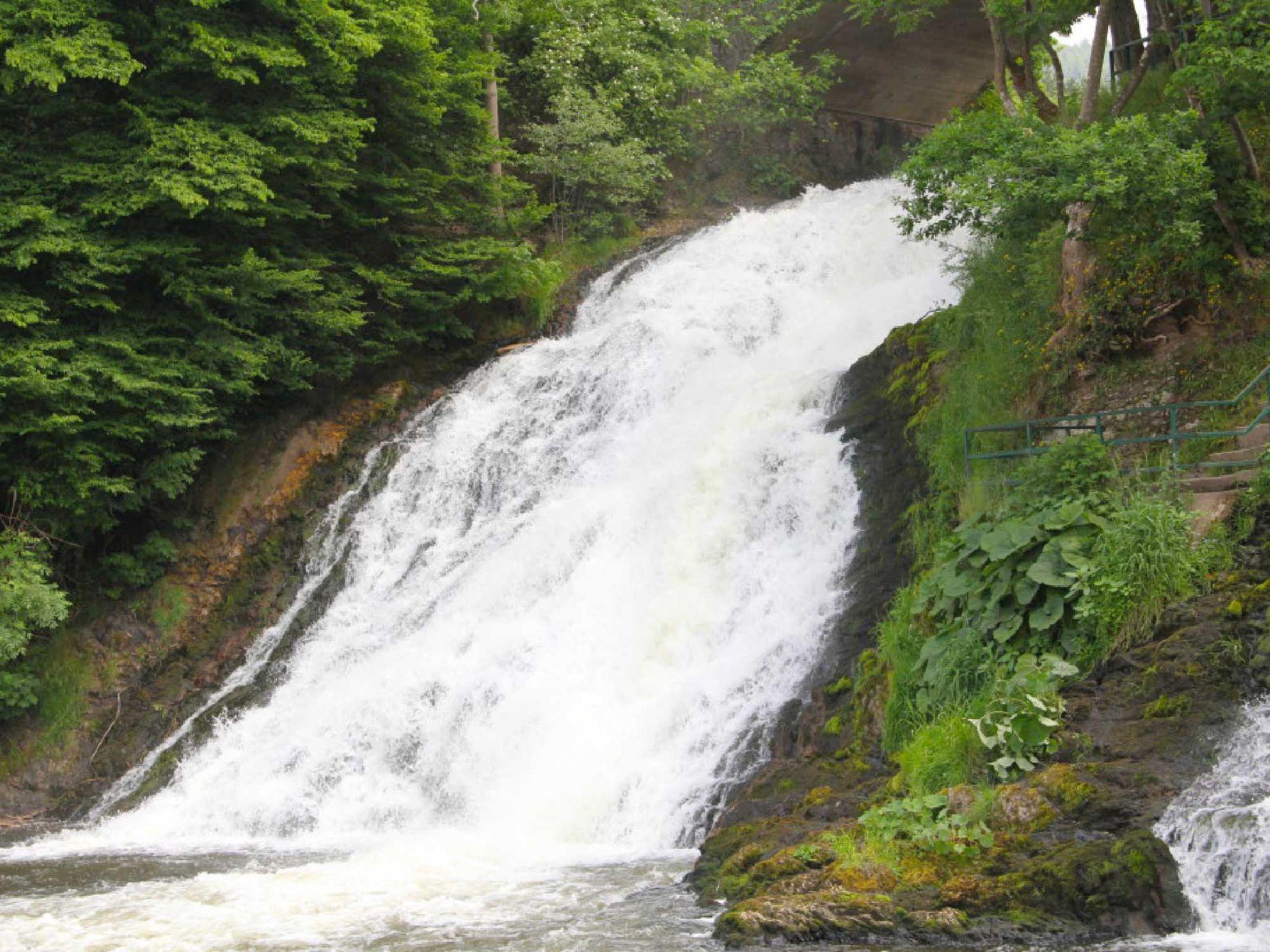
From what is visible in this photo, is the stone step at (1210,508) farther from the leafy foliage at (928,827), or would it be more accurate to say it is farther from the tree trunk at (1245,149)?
the tree trunk at (1245,149)

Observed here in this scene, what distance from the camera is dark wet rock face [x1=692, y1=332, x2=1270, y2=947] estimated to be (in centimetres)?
723

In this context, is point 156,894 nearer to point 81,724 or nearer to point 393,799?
point 393,799

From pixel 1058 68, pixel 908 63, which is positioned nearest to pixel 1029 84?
pixel 1058 68

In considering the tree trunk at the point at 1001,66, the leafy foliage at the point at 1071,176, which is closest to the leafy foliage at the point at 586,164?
the tree trunk at the point at 1001,66

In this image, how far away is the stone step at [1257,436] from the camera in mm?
10438

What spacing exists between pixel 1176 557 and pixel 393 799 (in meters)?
7.75

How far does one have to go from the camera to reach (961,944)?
23.6 feet

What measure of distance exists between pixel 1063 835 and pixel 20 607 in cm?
1250

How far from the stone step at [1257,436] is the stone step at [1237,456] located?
65 mm

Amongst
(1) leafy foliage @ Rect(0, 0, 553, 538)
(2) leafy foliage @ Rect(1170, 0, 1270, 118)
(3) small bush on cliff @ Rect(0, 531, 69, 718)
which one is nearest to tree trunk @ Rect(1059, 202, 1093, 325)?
(2) leafy foliage @ Rect(1170, 0, 1270, 118)

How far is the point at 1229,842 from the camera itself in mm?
6996

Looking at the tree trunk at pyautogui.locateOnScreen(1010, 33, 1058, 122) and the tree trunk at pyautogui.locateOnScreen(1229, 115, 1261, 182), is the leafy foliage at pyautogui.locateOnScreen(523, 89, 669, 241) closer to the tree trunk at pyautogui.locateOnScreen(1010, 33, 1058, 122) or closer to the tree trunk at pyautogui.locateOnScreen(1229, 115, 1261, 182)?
the tree trunk at pyautogui.locateOnScreen(1010, 33, 1058, 122)

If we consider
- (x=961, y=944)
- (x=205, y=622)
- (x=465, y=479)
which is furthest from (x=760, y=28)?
(x=961, y=944)

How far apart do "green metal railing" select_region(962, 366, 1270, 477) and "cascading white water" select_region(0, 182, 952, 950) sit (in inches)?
78.6
